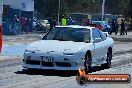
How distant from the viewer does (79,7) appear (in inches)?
3575

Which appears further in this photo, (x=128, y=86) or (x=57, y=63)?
(x=57, y=63)

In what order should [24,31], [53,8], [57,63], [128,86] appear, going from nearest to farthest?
[128,86] < [57,63] < [24,31] < [53,8]

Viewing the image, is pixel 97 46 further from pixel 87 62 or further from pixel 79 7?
pixel 79 7

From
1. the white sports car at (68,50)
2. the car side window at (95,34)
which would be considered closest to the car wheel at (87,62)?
the white sports car at (68,50)

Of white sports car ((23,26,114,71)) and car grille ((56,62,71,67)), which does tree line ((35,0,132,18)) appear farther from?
car grille ((56,62,71,67))

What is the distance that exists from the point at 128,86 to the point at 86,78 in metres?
5.84

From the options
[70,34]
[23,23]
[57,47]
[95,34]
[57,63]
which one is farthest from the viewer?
[23,23]

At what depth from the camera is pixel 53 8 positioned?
6856cm

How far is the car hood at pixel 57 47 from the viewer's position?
11789 mm

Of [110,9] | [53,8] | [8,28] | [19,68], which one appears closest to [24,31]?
[8,28]

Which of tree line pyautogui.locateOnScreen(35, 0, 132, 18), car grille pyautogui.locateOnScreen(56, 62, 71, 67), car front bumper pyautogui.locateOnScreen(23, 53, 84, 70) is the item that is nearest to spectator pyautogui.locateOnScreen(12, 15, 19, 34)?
tree line pyautogui.locateOnScreen(35, 0, 132, 18)

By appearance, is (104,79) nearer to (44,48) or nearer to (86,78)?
(86,78)

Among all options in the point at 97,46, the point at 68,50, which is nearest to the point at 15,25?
the point at 97,46

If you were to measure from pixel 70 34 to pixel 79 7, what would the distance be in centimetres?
7800
